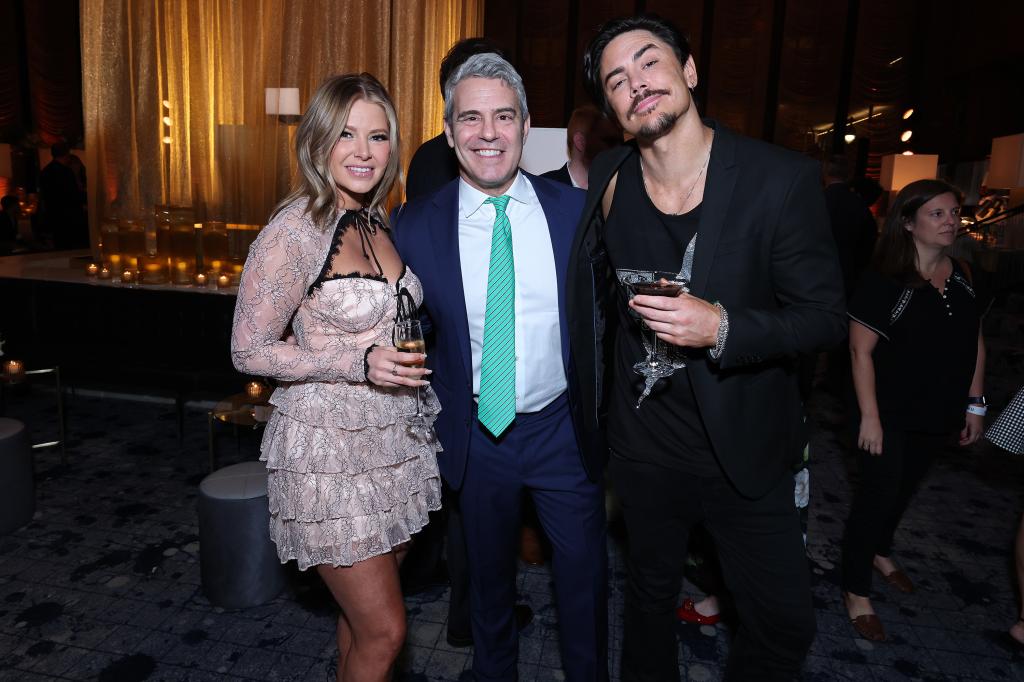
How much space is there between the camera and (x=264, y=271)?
5.93 feet

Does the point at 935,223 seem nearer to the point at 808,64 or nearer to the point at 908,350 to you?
the point at 908,350

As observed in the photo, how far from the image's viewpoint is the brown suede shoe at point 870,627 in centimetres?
286

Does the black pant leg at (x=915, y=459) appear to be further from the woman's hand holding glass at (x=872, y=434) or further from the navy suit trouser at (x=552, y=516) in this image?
the navy suit trouser at (x=552, y=516)

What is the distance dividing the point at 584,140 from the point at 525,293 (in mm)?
1941

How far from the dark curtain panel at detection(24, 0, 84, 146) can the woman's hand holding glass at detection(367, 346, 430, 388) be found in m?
13.4

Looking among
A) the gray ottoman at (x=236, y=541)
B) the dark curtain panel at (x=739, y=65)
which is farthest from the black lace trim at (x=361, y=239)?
the dark curtain panel at (x=739, y=65)

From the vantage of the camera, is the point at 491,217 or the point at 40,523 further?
the point at 40,523

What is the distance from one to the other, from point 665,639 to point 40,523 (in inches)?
130

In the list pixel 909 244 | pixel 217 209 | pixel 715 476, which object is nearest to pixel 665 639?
pixel 715 476

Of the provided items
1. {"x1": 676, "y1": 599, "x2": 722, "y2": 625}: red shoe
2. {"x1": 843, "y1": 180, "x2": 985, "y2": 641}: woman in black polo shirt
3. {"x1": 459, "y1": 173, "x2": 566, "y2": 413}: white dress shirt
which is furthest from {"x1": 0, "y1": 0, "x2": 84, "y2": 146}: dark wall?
{"x1": 843, "y1": 180, "x2": 985, "y2": 641}: woman in black polo shirt

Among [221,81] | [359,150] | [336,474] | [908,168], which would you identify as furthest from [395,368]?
[908,168]

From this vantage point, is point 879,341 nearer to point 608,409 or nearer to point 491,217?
point 608,409

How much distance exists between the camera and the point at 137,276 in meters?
5.85

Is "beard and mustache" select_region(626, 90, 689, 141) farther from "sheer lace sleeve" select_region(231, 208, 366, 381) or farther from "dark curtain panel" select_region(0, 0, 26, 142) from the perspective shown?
"dark curtain panel" select_region(0, 0, 26, 142)
